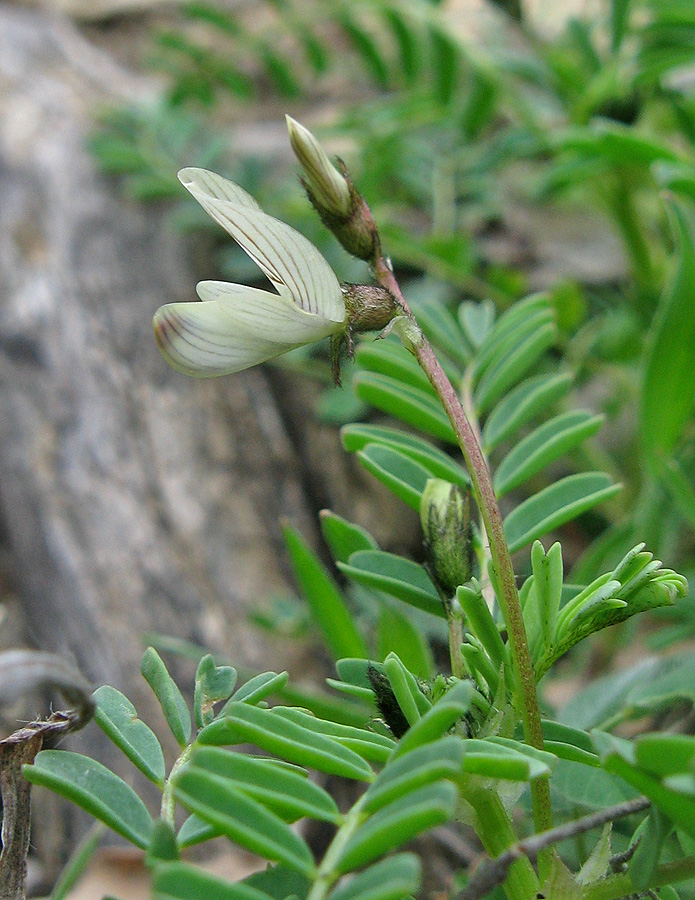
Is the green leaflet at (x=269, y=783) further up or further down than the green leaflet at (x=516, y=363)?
further down

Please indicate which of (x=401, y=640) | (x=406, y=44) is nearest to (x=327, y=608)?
(x=401, y=640)

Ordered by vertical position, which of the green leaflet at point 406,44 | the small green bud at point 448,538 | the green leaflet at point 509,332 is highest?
the green leaflet at point 406,44

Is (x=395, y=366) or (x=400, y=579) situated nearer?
(x=400, y=579)

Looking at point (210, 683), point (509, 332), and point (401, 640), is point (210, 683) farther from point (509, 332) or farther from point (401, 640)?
point (509, 332)

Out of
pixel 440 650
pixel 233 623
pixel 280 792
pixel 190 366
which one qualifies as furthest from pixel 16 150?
pixel 280 792

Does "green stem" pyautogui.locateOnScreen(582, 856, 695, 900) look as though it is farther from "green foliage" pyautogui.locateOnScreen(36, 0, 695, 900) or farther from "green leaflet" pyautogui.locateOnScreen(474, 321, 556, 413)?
"green leaflet" pyautogui.locateOnScreen(474, 321, 556, 413)

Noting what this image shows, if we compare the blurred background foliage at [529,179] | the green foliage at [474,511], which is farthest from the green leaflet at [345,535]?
the blurred background foliage at [529,179]

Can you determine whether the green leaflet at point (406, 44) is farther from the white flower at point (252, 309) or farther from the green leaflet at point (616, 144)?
the white flower at point (252, 309)

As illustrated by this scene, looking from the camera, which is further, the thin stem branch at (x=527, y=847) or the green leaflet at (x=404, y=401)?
the green leaflet at (x=404, y=401)

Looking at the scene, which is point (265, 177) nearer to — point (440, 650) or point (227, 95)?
point (227, 95)
